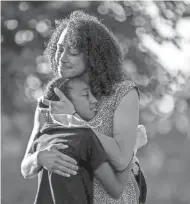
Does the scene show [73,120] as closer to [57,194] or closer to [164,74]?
[57,194]

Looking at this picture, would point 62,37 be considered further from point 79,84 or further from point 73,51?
point 79,84

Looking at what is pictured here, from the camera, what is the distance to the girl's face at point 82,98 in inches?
77.5

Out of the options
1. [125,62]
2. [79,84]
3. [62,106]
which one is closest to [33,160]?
[62,106]

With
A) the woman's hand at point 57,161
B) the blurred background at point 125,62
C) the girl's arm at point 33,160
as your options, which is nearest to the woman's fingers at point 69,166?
the woman's hand at point 57,161

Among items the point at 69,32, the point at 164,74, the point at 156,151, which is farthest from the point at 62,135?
the point at 156,151

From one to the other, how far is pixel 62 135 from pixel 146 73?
4.19 m

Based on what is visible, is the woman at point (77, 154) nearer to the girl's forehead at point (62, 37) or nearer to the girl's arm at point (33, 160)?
the girl's arm at point (33, 160)

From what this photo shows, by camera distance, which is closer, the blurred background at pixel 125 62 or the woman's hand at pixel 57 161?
the woman's hand at pixel 57 161

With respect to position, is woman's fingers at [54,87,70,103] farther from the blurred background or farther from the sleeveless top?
the blurred background

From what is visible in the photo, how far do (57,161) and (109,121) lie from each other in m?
0.27

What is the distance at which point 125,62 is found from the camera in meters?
6.09

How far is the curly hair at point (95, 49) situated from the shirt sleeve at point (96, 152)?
0.77 ft

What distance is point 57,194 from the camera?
1815mm

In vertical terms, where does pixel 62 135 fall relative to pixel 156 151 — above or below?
above
